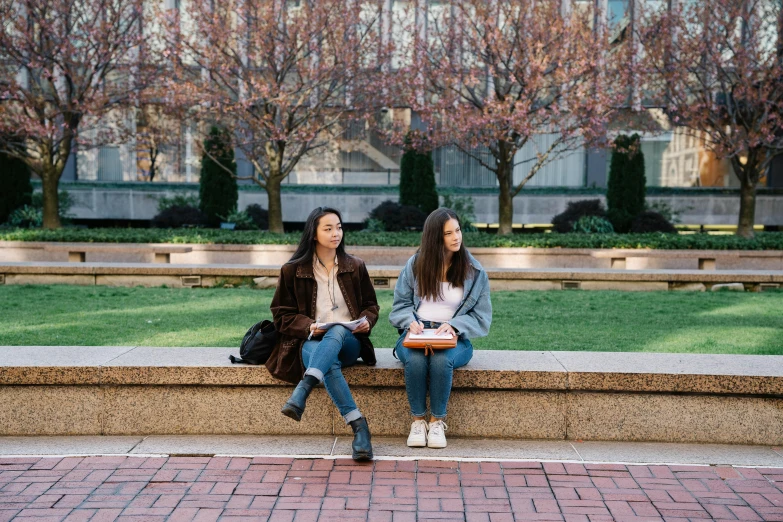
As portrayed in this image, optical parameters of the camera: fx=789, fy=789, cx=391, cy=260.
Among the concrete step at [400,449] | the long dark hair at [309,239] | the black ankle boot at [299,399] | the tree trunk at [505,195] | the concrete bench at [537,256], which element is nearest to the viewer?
the black ankle boot at [299,399]

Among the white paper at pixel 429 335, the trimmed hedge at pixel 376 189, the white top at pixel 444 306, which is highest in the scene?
the trimmed hedge at pixel 376 189

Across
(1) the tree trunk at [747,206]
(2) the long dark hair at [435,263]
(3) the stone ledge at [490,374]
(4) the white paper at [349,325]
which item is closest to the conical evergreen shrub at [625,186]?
(1) the tree trunk at [747,206]

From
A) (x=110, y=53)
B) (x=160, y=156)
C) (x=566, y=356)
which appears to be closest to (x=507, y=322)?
(x=566, y=356)

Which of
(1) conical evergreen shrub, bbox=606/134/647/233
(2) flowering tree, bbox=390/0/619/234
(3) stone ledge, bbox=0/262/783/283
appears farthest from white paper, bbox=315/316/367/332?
(1) conical evergreen shrub, bbox=606/134/647/233

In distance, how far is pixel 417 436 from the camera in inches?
201

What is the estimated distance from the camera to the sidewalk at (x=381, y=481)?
411 cm

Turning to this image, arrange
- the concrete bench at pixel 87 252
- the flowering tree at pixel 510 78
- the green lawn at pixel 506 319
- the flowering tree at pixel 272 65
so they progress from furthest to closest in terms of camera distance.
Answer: the flowering tree at pixel 272 65
the flowering tree at pixel 510 78
the concrete bench at pixel 87 252
the green lawn at pixel 506 319

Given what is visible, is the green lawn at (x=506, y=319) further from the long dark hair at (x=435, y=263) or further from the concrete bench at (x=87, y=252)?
the concrete bench at (x=87, y=252)

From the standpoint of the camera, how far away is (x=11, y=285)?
12.6 m

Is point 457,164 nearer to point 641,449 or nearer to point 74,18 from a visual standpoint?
point 74,18

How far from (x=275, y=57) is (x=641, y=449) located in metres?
15.3

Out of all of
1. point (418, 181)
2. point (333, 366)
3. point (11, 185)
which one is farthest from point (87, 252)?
point (333, 366)

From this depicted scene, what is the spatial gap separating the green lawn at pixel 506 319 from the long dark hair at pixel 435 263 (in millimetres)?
1746

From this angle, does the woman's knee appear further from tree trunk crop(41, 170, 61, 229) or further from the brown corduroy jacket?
tree trunk crop(41, 170, 61, 229)
